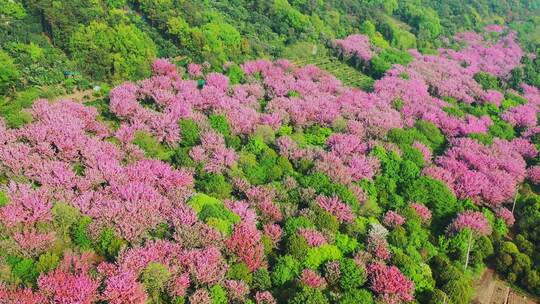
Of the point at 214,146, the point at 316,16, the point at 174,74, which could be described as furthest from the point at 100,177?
the point at 316,16

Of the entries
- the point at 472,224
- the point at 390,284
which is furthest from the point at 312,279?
the point at 472,224

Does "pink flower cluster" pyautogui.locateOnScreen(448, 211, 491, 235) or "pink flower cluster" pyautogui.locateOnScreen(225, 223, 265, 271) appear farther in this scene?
"pink flower cluster" pyautogui.locateOnScreen(448, 211, 491, 235)

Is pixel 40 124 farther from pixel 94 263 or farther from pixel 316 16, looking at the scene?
pixel 316 16

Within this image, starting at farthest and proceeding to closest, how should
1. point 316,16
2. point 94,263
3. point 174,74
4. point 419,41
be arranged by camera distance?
1. point 419,41
2. point 316,16
3. point 174,74
4. point 94,263

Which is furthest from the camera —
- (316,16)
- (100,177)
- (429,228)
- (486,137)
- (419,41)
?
(419,41)

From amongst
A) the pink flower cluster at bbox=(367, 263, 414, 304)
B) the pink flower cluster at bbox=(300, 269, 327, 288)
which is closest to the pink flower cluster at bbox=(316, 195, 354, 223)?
the pink flower cluster at bbox=(367, 263, 414, 304)

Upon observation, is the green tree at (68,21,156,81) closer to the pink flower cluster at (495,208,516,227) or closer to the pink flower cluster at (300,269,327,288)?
the pink flower cluster at (300,269,327,288)

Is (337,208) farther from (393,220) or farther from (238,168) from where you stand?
(238,168)
